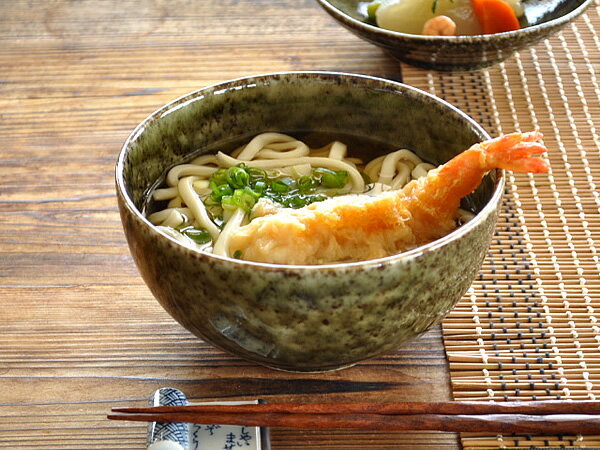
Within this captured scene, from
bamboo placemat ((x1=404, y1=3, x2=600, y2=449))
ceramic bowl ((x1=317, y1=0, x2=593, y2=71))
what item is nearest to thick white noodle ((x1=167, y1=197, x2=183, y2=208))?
bamboo placemat ((x1=404, y1=3, x2=600, y2=449))

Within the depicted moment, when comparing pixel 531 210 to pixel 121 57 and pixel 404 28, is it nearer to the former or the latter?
pixel 404 28

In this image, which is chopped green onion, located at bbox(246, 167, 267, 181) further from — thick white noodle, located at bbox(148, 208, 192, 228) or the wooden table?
the wooden table

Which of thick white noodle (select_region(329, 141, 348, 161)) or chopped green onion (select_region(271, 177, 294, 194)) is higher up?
thick white noodle (select_region(329, 141, 348, 161))

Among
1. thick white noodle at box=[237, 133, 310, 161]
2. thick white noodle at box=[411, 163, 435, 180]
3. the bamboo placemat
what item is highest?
thick white noodle at box=[237, 133, 310, 161]

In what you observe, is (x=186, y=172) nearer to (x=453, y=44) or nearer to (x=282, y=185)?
(x=282, y=185)

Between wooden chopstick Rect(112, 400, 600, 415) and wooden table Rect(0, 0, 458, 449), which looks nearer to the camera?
wooden chopstick Rect(112, 400, 600, 415)

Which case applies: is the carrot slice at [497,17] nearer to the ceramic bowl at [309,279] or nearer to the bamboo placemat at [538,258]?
the bamboo placemat at [538,258]
